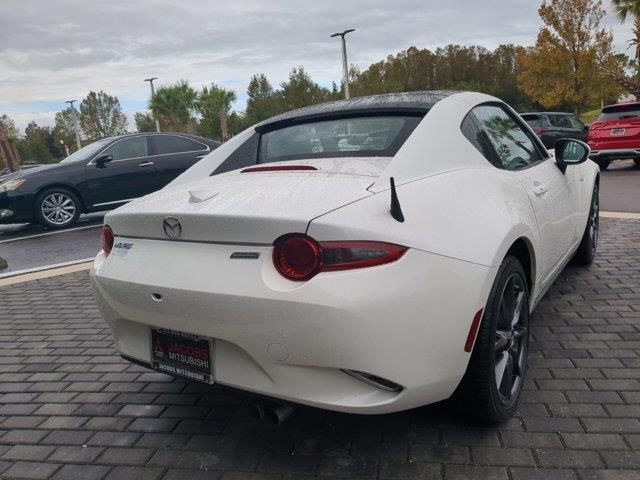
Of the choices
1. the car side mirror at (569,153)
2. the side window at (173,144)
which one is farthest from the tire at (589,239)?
the side window at (173,144)

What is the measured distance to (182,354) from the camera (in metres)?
2.38

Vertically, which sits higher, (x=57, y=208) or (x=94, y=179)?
(x=94, y=179)

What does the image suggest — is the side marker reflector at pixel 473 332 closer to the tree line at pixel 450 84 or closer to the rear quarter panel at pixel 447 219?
the rear quarter panel at pixel 447 219

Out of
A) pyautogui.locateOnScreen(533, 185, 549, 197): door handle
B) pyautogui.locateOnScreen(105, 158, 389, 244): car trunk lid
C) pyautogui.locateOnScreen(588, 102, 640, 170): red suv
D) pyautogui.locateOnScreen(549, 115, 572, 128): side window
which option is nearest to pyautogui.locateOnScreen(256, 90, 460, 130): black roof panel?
pyautogui.locateOnScreen(105, 158, 389, 244): car trunk lid

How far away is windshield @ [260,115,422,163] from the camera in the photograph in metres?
2.81

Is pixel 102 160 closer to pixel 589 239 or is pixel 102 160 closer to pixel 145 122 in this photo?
pixel 589 239

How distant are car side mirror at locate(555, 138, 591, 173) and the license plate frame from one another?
2.67 m

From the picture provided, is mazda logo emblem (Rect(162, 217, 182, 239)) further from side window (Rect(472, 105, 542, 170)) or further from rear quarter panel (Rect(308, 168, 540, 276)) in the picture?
side window (Rect(472, 105, 542, 170))

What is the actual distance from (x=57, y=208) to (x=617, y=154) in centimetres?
1177

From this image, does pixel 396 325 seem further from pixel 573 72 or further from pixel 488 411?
pixel 573 72

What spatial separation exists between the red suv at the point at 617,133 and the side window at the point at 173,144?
29.5 ft

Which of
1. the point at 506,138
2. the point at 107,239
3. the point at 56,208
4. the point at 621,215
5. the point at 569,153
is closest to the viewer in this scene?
the point at 107,239

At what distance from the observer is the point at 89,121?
3666 inches

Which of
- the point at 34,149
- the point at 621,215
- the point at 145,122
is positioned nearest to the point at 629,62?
the point at 621,215
